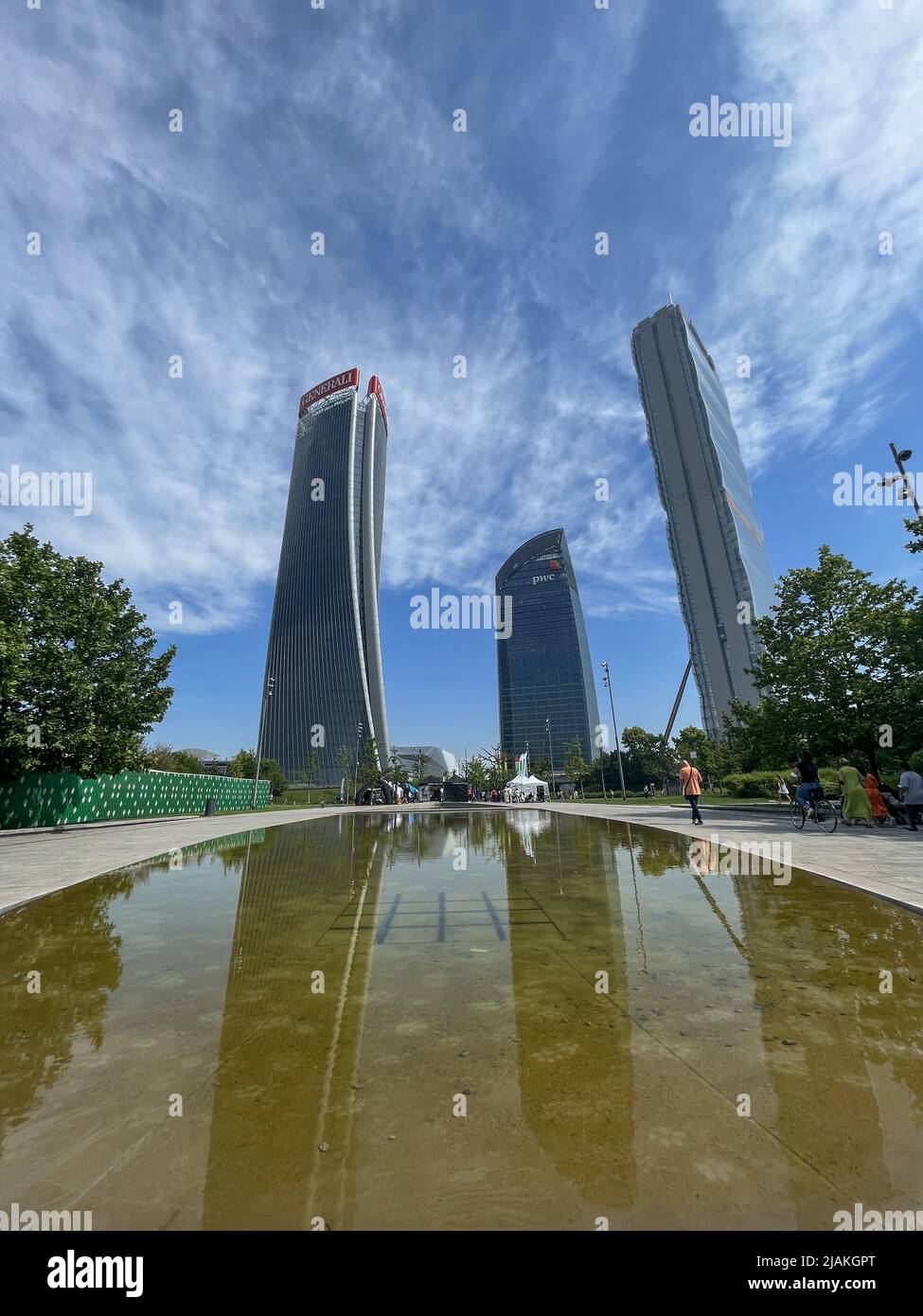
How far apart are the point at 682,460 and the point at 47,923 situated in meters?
138

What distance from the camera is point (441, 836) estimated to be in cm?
1501

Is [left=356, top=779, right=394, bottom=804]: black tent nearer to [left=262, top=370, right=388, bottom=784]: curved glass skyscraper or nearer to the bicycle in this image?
the bicycle

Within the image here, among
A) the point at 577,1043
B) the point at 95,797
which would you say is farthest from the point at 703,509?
the point at 577,1043

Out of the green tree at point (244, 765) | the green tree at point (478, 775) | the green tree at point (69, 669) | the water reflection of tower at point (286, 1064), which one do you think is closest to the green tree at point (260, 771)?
the green tree at point (244, 765)

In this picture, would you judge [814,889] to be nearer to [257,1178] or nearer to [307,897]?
[307,897]

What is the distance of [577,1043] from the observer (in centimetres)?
A: 303

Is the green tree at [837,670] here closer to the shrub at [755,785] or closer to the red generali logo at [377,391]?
the shrub at [755,785]

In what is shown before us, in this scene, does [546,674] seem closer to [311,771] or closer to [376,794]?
[311,771]

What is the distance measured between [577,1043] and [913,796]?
1417 centimetres

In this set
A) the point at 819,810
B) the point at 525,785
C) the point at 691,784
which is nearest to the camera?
the point at 819,810

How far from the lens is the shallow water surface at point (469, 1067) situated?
76.6 inches

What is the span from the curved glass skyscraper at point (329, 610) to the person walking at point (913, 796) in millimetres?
78092

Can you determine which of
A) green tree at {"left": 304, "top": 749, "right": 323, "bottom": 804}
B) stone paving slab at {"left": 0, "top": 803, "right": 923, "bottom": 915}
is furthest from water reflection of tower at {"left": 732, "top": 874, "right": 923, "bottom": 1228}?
green tree at {"left": 304, "top": 749, "right": 323, "bottom": 804}
